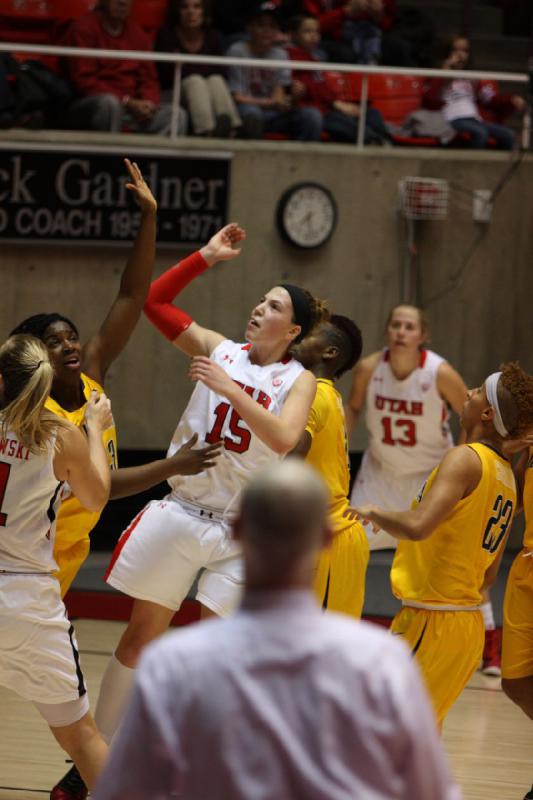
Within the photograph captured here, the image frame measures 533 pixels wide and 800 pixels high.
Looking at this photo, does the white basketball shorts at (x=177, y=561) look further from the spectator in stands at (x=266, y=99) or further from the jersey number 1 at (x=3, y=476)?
the spectator in stands at (x=266, y=99)

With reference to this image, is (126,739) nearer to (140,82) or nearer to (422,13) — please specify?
(140,82)

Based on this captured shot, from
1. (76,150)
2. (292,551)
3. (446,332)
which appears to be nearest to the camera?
(292,551)

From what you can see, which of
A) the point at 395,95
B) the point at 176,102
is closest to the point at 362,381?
the point at 176,102

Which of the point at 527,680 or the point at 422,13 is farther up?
the point at 422,13

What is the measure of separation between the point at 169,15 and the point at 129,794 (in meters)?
8.08

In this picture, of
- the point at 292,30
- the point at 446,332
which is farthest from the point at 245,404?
the point at 292,30

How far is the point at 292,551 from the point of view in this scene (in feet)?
6.45

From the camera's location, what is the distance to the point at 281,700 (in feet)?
6.43

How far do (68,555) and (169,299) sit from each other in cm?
107

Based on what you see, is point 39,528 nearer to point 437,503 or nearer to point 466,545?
point 437,503

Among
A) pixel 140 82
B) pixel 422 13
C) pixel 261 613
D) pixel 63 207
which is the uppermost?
pixel 422 13

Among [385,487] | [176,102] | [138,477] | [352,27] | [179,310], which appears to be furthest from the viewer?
[352,27]

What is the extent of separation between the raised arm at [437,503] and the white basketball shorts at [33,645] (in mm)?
993

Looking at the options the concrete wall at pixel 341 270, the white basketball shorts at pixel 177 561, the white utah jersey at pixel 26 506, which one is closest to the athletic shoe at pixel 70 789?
the white basketball shorts at pixel 177 561
